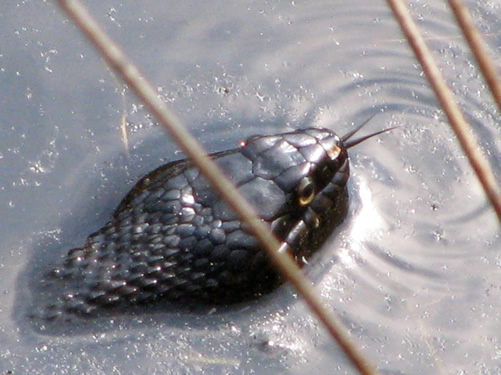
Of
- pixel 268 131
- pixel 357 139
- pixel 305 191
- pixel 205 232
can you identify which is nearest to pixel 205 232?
pixel 205 232

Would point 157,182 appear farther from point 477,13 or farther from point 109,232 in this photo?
point 477,13

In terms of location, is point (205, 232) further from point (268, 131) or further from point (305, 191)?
point (268, 131)

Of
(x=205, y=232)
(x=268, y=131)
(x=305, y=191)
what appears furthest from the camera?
(x=268, y=131)

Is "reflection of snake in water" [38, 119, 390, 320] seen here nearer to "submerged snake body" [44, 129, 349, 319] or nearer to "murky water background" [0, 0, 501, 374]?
"submerged snake body" [44, 129, 349, 319]

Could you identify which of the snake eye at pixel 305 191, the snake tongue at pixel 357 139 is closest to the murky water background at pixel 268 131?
the snake tongue at pixel 357 139

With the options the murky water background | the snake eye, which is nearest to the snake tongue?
the murky water background

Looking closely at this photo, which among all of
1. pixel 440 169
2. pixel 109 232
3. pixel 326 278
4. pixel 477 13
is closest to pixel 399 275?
pixel 326 278
